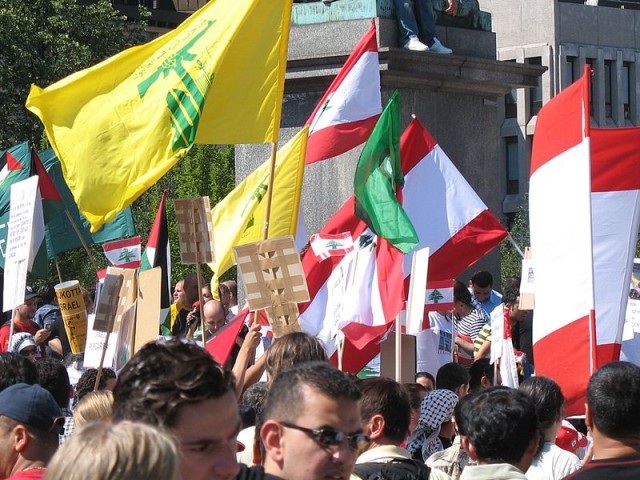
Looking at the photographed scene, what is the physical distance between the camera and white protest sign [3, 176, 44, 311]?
10539 mm

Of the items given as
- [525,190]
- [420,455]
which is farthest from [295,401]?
[525,190]

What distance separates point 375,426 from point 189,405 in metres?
2.31

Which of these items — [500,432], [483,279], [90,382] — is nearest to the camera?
[500,432]

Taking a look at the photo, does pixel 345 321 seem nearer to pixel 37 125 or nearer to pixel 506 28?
pixel 37 125


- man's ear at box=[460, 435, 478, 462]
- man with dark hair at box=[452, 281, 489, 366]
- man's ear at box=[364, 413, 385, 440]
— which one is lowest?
man with dark hair at box=[452, 281, 489, 366]

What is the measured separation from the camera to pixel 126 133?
902cm

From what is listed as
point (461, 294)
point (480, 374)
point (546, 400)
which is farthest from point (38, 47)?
point (546, 400)

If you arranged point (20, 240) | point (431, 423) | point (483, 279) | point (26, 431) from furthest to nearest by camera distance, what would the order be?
1. point (483, 279)
2. point (20, 240)
3. point (431, 423)
4. point (26, 431)

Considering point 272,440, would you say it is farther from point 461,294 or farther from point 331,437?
point 461,294

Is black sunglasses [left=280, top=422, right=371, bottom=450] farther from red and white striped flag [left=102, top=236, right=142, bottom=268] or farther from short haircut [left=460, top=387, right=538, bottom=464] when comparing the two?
red and white striped flag [left=102, top=236, right=142, bottom=268]

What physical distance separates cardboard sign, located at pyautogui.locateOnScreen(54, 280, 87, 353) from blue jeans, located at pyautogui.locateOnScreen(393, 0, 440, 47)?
14.7 feet

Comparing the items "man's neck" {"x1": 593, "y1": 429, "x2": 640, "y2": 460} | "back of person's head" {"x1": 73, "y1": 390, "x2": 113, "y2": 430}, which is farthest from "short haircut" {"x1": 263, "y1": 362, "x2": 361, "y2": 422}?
"back of person's head" {"x1": 73, "y1": 390, "x2": 113, "y2": 430}

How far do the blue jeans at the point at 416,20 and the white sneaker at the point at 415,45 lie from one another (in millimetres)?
52

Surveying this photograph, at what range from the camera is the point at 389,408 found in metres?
5.77
